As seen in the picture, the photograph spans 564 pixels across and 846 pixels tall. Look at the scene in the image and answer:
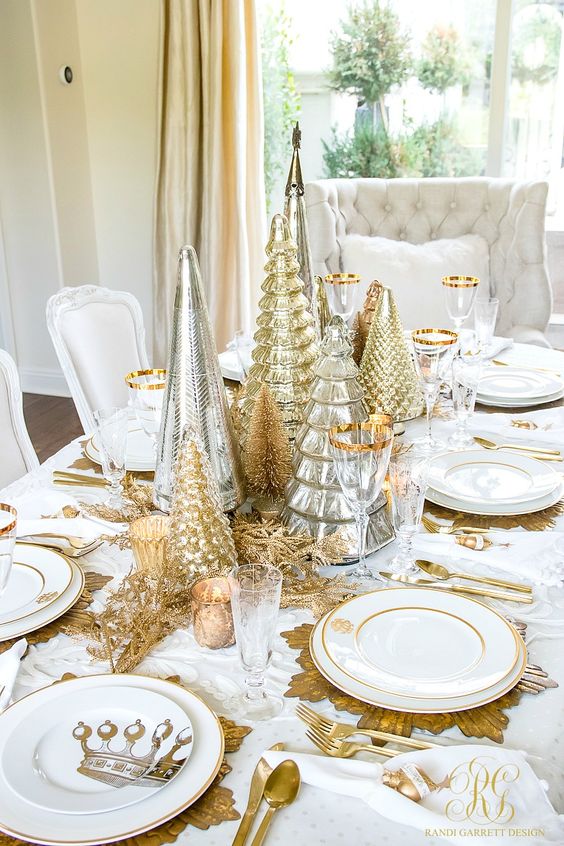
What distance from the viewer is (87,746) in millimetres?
749

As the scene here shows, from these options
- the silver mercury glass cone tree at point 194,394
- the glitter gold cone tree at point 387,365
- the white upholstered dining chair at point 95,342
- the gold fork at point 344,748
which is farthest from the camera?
the white upholstered dining chair at point 95,342

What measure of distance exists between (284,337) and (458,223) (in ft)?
6.18

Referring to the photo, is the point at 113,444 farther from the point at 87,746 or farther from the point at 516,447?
the point at 516,447

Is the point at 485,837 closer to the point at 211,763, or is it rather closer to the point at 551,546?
the point at 211,763

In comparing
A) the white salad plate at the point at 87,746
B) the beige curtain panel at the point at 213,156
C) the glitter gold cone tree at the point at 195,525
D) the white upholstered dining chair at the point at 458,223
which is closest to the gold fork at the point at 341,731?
the white salad plate at the point at 87,746

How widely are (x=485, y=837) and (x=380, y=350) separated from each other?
3.17 ft

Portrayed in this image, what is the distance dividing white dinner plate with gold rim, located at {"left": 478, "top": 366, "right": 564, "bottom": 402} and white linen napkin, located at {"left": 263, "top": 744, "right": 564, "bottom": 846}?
1.10m

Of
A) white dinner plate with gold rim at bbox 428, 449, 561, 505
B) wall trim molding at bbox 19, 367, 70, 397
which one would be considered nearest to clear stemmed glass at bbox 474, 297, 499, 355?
white dinner plate with gold rim at bbox 428, 449, 561, 505

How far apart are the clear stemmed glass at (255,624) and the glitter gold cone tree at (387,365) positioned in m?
0.75

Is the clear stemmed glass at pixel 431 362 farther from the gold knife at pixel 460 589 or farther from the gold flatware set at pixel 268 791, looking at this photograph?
the gold flatware set at pixel 268 791

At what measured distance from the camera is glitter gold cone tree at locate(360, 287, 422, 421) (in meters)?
1.49

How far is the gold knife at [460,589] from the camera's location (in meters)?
1.00

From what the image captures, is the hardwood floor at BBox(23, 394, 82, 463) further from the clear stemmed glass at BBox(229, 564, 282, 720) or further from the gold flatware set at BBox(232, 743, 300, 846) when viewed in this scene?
the gold flatware set at BBox(232, 743, 300, 846)

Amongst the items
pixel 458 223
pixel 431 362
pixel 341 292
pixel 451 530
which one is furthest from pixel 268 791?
pixel 458 223
